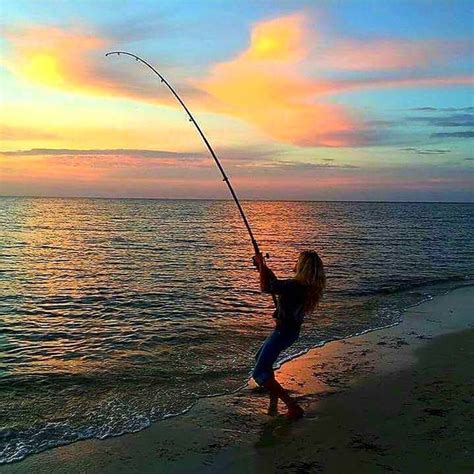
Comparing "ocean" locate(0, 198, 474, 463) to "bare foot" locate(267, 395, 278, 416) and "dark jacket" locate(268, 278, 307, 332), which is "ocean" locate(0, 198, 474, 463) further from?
"dark jacket" locate(268, 278, 307, 332)

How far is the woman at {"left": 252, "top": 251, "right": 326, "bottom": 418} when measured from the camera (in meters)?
6.20

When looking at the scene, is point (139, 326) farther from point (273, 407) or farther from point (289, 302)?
point (289, 302)

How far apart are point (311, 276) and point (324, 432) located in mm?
1835

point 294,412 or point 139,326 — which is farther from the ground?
point 294,412

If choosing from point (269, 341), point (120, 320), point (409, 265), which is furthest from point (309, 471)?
point (409, 265)

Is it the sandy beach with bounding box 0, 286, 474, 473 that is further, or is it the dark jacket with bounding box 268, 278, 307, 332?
the dark jacket with bounding box 268, 278, 307, 332

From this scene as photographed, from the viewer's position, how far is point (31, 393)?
7.93 meters

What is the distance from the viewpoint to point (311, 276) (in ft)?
20.3

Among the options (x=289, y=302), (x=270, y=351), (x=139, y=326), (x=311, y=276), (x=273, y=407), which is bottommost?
(x=139, y=326)

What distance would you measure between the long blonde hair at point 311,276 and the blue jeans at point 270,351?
432 millimetres

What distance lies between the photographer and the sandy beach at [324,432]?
538 centimetres

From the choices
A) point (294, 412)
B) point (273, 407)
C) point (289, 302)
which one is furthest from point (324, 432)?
point (289, 302)

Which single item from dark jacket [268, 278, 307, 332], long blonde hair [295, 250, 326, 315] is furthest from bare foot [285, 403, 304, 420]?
long blonde hair [295, 250, 326, 315]

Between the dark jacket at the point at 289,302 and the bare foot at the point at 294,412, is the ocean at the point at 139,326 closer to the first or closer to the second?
the bare foot at the point at 294,412
